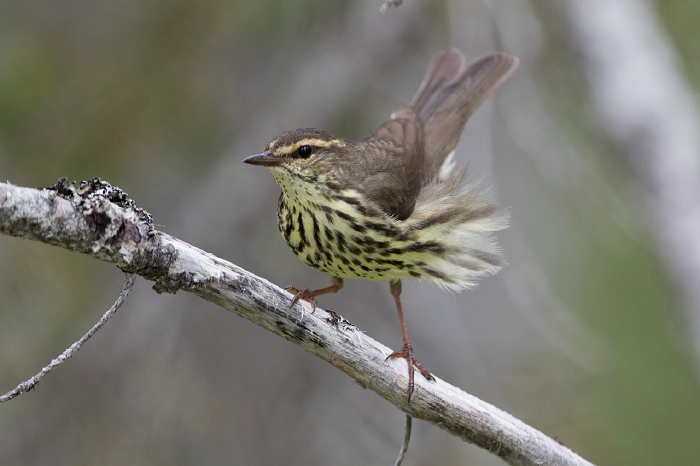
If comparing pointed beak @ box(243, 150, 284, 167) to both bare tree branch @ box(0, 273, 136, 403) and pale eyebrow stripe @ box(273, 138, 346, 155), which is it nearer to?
pale eyebrow stripe @ box(273, 138, 346, 155)

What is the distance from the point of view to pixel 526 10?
16.8 feet

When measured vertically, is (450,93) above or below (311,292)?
above

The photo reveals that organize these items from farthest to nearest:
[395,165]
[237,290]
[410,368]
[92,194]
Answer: [395,165], [410,368], [237,290], [92,194]

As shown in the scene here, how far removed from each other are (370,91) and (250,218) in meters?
1.23

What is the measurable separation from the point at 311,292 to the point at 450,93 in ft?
7.72

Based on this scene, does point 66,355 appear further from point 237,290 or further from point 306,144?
point 306,144

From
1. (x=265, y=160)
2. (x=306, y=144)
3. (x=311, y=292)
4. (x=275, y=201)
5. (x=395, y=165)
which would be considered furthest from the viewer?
(x=275, y=201)

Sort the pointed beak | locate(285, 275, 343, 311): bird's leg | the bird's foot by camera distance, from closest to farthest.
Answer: locate(285, 275, 343, 311): bird's leg → the bird's foot → the pointed beak

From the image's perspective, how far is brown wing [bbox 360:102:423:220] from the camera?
4230 millimetres

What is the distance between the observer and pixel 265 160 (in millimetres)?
3848

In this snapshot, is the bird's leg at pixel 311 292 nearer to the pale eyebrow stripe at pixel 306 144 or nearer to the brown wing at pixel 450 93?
the pale eyebrow stripe at pixel 306 144

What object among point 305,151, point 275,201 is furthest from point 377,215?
point 275,201

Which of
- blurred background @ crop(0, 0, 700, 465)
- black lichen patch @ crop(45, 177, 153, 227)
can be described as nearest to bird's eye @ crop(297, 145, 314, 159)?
blurred background @ crop(0, 0, 700, 465)

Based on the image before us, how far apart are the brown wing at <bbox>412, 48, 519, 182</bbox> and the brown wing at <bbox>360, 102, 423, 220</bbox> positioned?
0.38 ft
